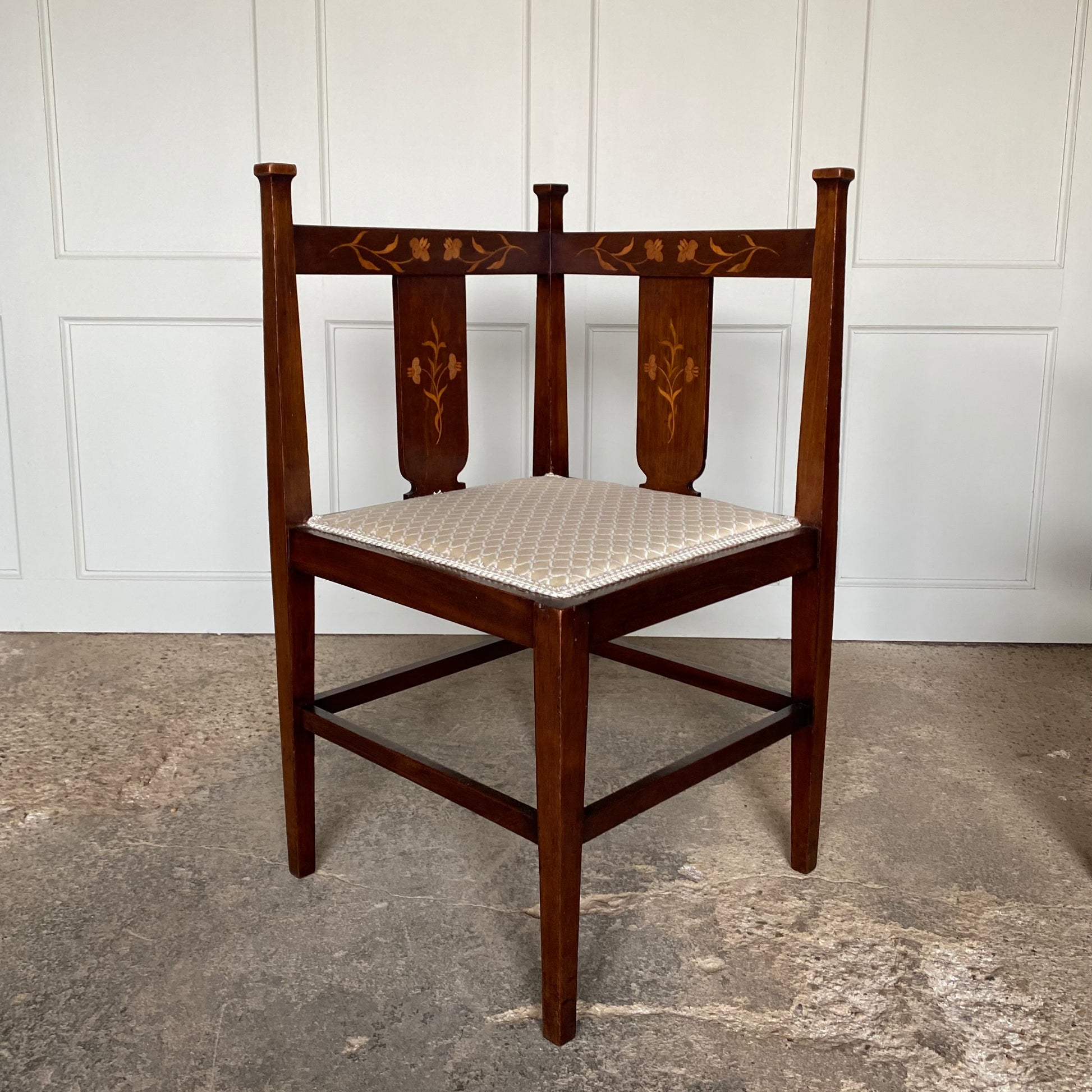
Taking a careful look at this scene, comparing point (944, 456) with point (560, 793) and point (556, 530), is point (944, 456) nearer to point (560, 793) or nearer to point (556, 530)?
point (556, 530)

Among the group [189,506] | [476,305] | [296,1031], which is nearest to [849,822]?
[296,1031]

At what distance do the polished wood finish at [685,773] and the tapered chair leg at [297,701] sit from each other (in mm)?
448

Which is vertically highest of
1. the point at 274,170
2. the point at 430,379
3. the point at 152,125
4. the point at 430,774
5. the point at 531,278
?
the point at 152,125

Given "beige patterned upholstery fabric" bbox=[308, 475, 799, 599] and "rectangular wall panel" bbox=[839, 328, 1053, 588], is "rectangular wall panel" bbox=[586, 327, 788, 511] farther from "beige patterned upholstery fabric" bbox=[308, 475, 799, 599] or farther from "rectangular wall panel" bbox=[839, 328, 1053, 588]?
"beige patterned upholstery fabric" bbox=[308, 475, 799, 599]

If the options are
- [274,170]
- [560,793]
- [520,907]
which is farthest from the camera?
[520,907]

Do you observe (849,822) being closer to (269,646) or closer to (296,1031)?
(296,1031)

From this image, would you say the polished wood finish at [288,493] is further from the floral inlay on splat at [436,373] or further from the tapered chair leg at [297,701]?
the floral inlay on splat at [436,373]

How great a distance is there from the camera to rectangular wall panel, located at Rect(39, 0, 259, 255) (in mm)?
2453

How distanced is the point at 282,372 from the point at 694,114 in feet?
4.55

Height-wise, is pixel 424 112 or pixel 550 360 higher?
pixel 424 112

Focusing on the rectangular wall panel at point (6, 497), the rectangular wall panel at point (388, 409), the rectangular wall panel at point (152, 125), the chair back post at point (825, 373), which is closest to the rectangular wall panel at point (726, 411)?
the rectangular wall panel at point (388, 409)

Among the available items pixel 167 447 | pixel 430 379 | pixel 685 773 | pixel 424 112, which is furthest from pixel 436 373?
pixel 167 447

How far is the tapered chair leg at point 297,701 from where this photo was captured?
158 centimetres

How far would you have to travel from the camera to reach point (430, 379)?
5.50ft
